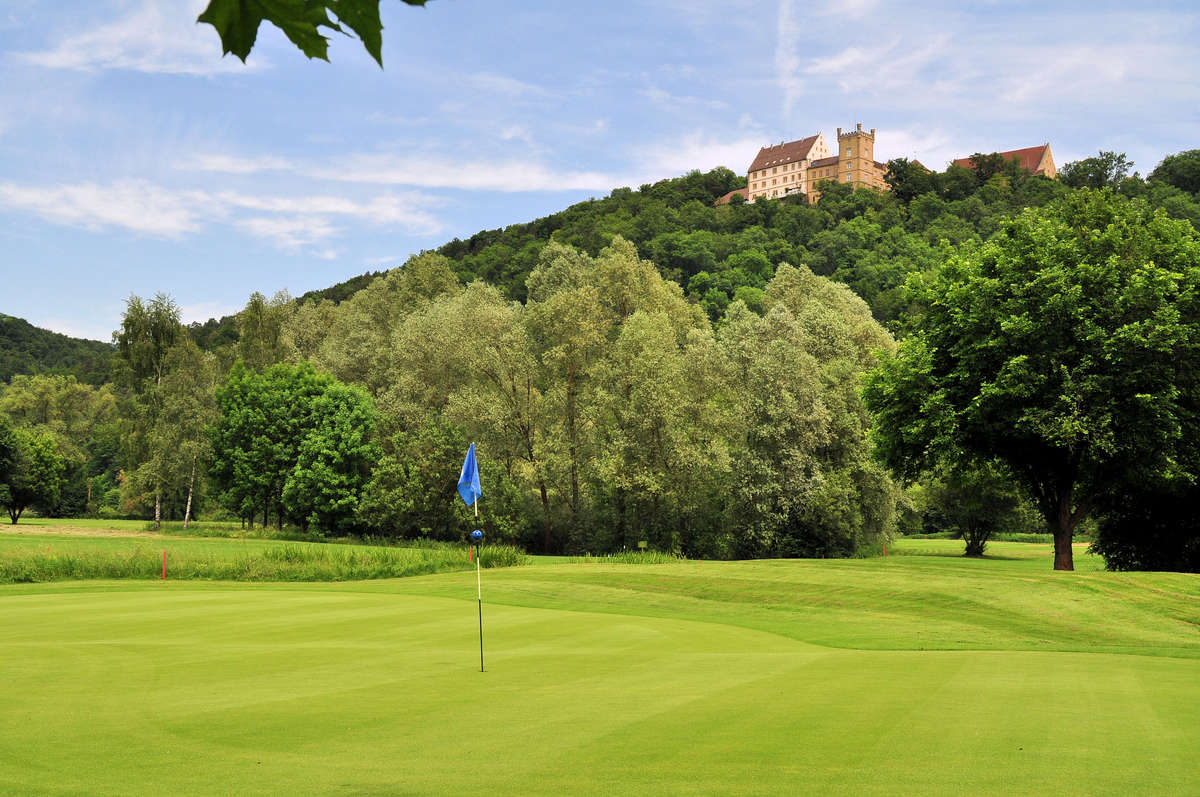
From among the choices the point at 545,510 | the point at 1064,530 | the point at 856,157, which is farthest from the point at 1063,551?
the point at 856,157

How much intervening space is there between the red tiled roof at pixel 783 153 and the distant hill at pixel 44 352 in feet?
435

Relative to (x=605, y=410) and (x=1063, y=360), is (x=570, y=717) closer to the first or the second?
(x=1063, y=360)

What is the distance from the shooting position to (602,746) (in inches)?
296

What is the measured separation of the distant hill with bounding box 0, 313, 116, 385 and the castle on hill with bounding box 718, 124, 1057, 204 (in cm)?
11671

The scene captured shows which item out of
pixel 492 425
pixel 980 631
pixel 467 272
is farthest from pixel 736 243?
pixel 980 631

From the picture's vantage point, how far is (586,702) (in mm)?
9703

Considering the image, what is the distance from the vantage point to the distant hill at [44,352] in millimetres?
131625

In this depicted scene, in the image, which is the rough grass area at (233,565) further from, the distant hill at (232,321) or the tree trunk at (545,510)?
the distant hill at (232,321)

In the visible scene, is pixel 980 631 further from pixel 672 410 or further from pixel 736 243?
pixel 736 243

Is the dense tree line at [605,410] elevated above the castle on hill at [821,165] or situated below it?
below

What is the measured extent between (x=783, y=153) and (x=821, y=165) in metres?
10.7

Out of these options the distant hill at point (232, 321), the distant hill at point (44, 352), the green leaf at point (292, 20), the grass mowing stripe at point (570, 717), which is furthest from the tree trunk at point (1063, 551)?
the distant hill at point (44, 352)

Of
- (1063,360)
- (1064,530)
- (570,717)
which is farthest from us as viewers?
(1064,530)

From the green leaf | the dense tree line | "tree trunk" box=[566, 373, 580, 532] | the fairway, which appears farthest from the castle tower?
the green leaf
